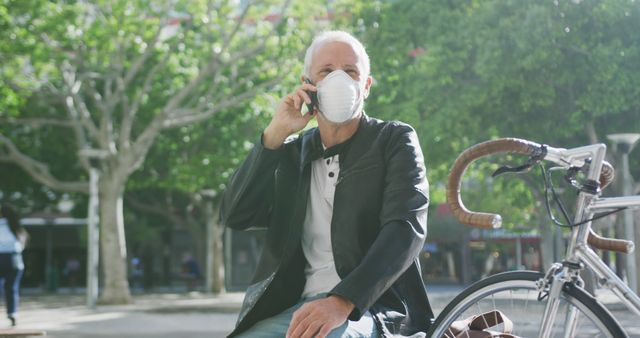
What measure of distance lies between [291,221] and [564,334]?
2.33 feet

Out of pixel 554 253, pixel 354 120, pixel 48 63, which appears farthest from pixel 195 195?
pixel 354 120

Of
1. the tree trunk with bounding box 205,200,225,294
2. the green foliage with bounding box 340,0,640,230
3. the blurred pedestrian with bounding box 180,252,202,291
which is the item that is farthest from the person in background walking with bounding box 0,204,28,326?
the blurred pedestrian with bounding box 180,252,202,291

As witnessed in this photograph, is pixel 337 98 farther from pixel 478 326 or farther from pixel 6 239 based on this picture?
pixel 6 239

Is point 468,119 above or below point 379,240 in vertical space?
above

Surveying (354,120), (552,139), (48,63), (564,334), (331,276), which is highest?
(48,63)

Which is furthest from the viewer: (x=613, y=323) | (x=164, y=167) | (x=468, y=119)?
(x=164, y=167)

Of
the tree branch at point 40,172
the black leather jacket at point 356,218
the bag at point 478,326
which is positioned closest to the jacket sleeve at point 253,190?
the black leather jacket at point 356,218

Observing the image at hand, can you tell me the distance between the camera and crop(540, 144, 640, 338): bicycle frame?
7.04 feet

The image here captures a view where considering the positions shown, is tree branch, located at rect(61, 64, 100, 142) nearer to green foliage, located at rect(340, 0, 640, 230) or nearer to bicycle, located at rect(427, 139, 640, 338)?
green foliage, located at rect(340, 0, 640, 230)

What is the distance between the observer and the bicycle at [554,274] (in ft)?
7.09

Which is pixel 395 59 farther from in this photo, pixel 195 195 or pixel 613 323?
pixel 613 323

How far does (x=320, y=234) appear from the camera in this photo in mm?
2410

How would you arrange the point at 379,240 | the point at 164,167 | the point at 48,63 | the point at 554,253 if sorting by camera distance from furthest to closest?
1. the point at 164,167
2. the point at 554,253
3. the point at 48,63
4. the point at 379,240

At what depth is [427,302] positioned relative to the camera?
2365mm
